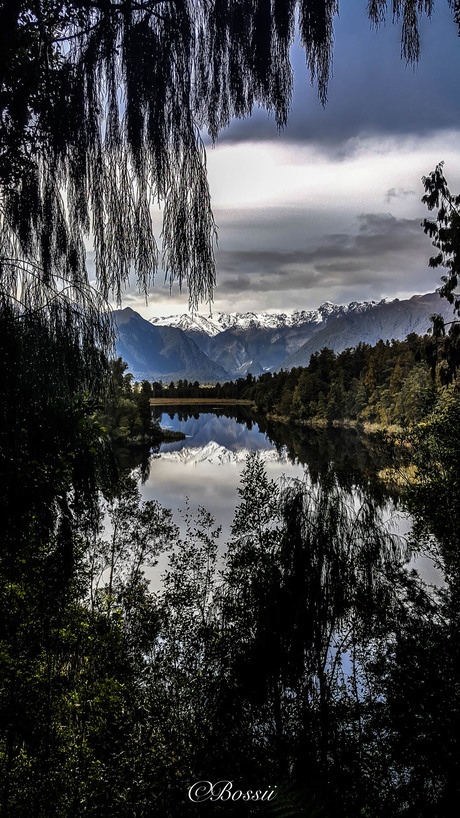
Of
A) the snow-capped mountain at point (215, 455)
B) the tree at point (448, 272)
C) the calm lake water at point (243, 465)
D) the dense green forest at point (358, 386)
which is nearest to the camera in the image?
the tree at point (448, 272)

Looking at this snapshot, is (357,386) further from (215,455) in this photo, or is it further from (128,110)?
(128,110)

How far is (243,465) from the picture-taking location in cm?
3984

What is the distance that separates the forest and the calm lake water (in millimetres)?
1785

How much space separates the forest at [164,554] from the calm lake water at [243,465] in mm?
1785

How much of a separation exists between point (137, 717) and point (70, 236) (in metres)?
10.1

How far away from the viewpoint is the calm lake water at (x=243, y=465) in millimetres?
15594

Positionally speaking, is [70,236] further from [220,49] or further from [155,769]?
[155,769]

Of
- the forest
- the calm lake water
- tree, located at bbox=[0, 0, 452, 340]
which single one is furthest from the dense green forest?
tree, located at bbox=[0, 0, 452, 340]

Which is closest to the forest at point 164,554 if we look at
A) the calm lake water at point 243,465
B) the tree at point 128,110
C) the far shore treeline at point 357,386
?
the tree at point 128,110

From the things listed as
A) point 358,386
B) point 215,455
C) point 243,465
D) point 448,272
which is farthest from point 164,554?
point 358,386

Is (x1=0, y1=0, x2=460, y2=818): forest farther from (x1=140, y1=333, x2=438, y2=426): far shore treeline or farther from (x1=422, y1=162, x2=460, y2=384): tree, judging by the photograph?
(x1=140, y1=333, x2=438, y2=426): far shore treeline

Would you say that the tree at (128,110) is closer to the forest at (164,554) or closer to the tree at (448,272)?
the forest at (164,554)

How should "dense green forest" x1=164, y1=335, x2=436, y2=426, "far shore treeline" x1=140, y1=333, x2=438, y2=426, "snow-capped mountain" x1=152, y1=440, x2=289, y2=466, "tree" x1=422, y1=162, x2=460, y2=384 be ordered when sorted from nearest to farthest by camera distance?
"tree" x1=422, y1=162, x2=460, y2=384
"snow-capped mountain" x1=152, y1=440, x2=289, y2=466
"far shore treeline" x1=140, y1=333, x2=438, y2=426
"dense green forest" x1=164, y1=335, x2=436, y2=426

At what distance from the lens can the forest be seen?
143 cm
